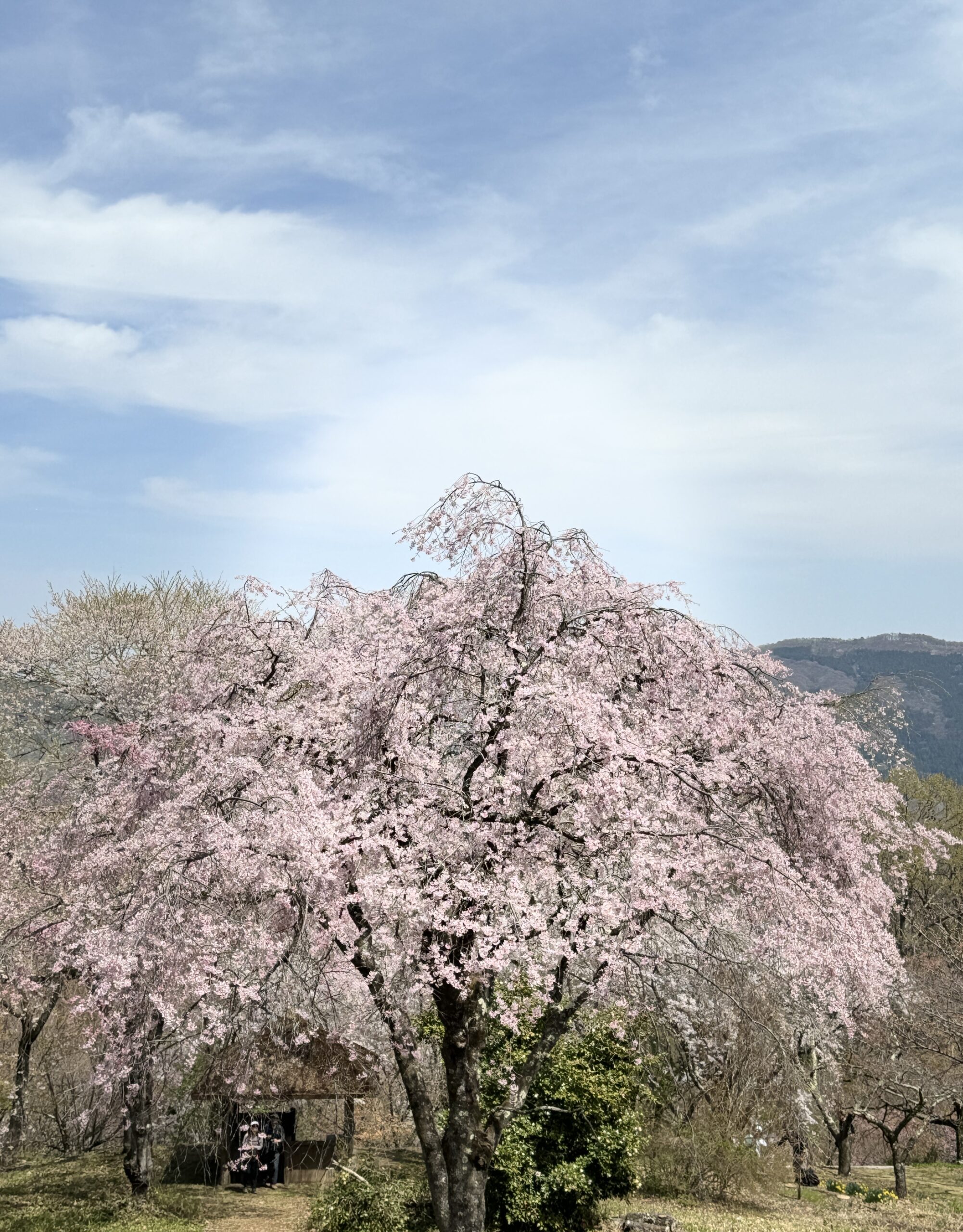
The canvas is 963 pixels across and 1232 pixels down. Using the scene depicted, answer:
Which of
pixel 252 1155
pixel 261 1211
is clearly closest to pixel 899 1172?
pixel 261 1211

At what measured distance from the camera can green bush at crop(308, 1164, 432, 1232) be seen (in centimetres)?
1405

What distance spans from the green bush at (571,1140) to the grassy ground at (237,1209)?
4.33 feet

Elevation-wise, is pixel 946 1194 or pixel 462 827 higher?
pixel 462 827

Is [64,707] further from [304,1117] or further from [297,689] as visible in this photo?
[297,689]

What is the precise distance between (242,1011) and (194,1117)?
6.76 meters

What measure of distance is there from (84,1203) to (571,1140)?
8.44 meters

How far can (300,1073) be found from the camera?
59.0 feet

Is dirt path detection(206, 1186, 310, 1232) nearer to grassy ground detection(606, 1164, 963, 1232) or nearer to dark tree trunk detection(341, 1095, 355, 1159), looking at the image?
dark tree trunk detection(341, 1095, 355, 1159)

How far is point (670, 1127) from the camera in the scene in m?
18.5

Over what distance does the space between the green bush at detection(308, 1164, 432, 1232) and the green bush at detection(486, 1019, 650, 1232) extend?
1053 mm

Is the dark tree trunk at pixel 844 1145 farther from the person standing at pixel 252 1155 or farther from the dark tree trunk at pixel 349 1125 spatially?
the person standing at pixel 252 1155

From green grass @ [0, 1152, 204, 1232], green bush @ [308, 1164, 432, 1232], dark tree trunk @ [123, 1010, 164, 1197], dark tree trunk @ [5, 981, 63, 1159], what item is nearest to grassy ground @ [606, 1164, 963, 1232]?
green bush @ [308, 1164, 432, 1232]

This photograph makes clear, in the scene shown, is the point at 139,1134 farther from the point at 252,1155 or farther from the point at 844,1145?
the point at 844,1145

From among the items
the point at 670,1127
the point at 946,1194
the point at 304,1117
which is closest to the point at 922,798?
the point at 946,1194
